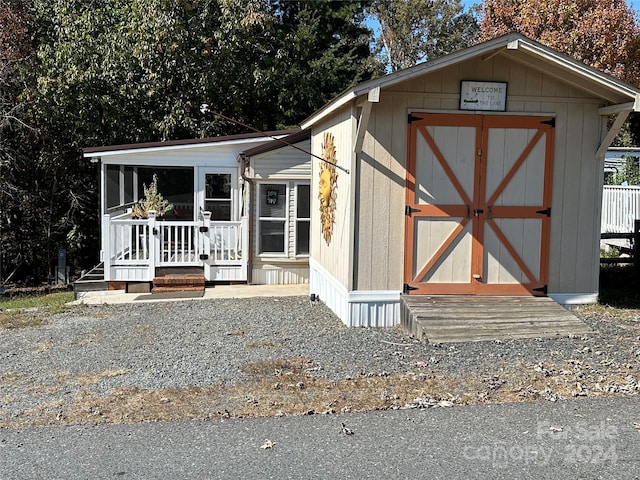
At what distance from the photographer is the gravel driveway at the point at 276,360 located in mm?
5363

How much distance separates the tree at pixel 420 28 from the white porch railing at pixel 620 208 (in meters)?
15.2

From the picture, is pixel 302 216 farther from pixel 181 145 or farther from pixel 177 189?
pixel 177 189

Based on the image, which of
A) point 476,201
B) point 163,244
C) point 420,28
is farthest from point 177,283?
point 420,28

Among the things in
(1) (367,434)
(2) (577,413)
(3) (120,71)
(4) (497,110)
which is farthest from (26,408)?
(3) (120,71)

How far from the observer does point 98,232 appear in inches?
720

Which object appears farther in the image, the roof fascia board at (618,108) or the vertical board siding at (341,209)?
the vertical board siding at (341,209)

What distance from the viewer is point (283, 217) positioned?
1189cm

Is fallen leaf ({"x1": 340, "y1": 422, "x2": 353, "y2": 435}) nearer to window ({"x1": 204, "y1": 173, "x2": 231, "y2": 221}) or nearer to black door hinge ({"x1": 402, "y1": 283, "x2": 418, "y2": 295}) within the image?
black door hinge ({"x1": 402, "y1": 283, "x2": 418, "y2": 295})

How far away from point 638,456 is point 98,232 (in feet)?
54.3

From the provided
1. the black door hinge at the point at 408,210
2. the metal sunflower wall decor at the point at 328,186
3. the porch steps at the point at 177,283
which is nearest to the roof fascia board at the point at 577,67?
the black door hinge at the point at 408,210

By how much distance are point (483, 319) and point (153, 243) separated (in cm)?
656

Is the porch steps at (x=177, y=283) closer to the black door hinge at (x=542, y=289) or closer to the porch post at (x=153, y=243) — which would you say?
the porch post at (x=153, y=243)

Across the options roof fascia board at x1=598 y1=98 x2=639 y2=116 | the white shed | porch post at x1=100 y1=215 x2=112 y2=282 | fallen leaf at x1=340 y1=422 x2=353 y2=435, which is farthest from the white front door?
fallen leaf at x1=340 y1=422 x2=353 y2=435

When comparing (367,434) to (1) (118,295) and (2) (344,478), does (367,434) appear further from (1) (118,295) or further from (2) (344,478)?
(1) (118,295)
